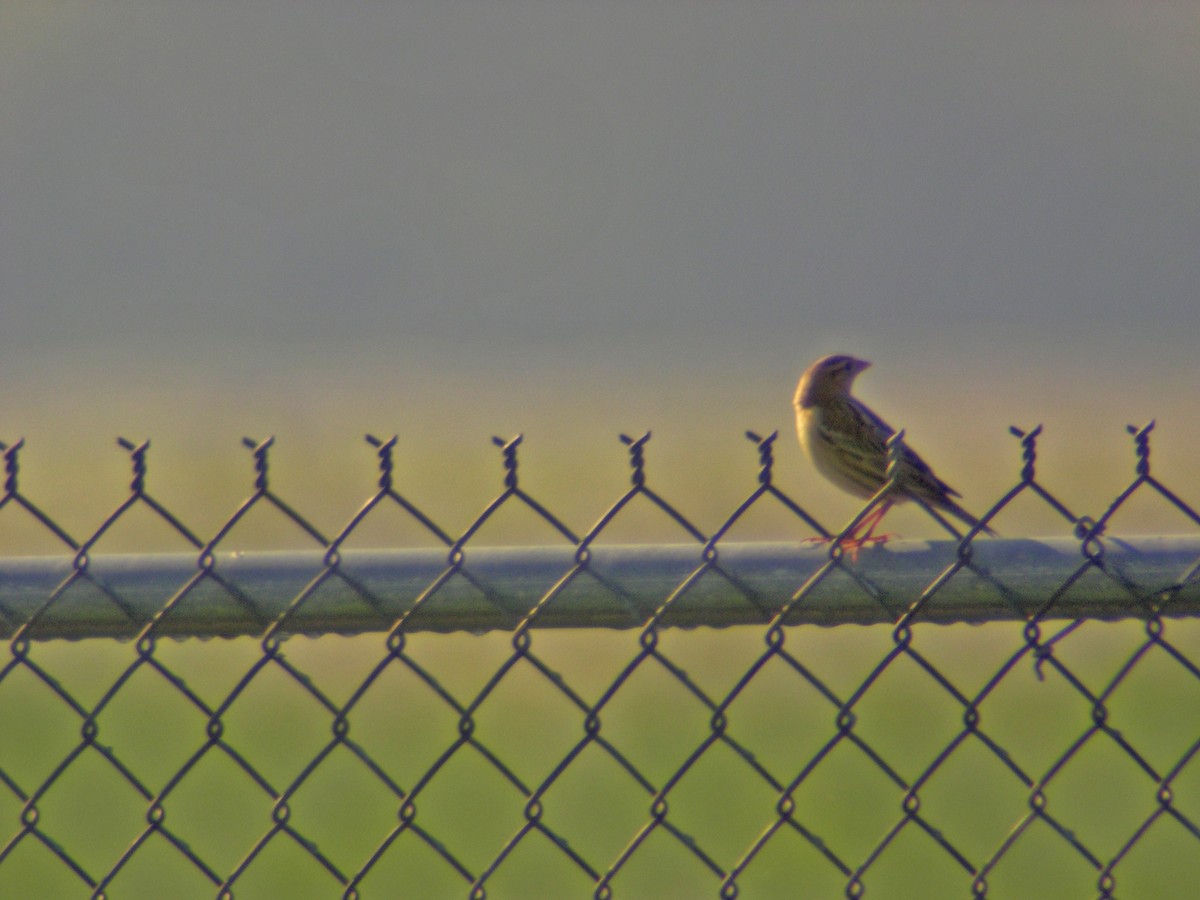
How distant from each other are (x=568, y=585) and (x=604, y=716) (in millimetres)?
9002

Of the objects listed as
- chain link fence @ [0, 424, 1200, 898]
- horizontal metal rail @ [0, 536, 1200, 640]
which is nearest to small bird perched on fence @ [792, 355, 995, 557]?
chain link fence @ [0, 424, 1200, 898]

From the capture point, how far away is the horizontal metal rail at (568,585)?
8.91 ft

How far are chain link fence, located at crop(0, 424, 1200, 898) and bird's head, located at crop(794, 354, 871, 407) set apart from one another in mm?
712

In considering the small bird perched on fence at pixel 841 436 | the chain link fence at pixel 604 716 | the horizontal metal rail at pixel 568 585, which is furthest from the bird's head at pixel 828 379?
the horizontal metal rail at pixel 568 585

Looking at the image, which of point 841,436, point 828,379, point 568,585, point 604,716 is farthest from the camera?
point 604,716

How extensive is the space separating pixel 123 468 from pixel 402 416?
6269mm

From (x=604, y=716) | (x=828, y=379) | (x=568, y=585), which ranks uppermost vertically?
(x=828, y=379)

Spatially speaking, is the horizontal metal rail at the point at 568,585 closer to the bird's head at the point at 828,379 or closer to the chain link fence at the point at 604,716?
the chain link fence at the point at 604,716

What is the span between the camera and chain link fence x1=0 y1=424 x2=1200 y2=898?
2.73 metres

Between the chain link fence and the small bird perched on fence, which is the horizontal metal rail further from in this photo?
the small bird perched on fence

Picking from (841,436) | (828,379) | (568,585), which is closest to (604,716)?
(828,379)

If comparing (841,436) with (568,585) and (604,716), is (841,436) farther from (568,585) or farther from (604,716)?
(604,716)

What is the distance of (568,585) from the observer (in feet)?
8.91

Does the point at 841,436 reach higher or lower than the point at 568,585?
higher
